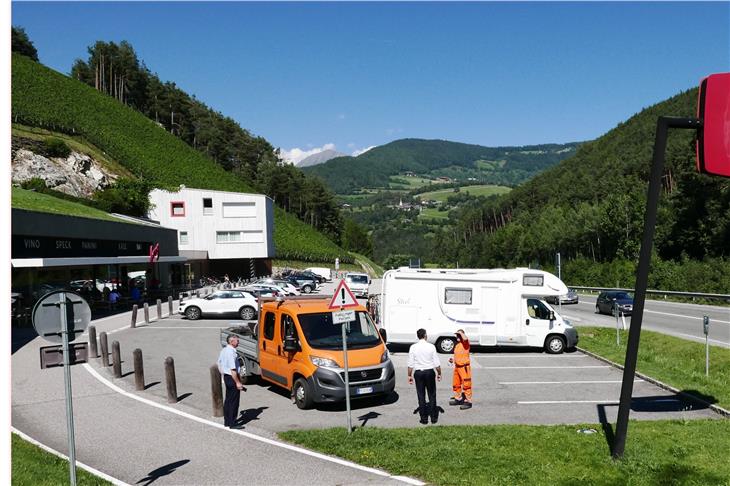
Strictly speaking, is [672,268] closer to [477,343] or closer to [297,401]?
[477,343]

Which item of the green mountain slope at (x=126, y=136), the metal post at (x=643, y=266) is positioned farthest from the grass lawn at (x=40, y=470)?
the green mountain slope at (x=126, y=136)

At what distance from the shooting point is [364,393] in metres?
13.1

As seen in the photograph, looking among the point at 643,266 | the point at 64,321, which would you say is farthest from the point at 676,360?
the point at 64,321

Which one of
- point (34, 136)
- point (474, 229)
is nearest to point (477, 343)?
point (34, 136)

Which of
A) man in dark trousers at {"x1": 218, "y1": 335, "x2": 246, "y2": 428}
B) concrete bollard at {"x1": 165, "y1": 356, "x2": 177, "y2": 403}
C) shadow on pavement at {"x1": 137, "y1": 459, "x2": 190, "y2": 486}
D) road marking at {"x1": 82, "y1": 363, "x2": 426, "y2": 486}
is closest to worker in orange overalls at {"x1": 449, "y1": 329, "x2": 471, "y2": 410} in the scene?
road marking at {"x1": 82, "y1": 363, "x2": 426, "y2": 486}

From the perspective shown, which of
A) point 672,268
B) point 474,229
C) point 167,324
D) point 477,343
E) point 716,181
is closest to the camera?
point 477,343

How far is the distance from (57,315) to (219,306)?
23.9 meters

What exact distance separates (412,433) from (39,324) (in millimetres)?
6264

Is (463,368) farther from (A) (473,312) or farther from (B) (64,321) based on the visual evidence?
(A) (473,312)

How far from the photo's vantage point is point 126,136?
103812 mm

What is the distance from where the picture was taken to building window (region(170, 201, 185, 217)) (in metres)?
67.6

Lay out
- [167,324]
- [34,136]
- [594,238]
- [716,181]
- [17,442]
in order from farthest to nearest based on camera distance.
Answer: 1. [594,238]
2. [34,136]
3. [716,181]
4. [167,324]
5. [17,442]

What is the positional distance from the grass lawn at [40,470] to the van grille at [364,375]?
5427 millimetres

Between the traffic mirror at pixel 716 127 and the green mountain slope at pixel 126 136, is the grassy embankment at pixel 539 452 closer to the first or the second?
the traffic mirror at pixel 716 127
